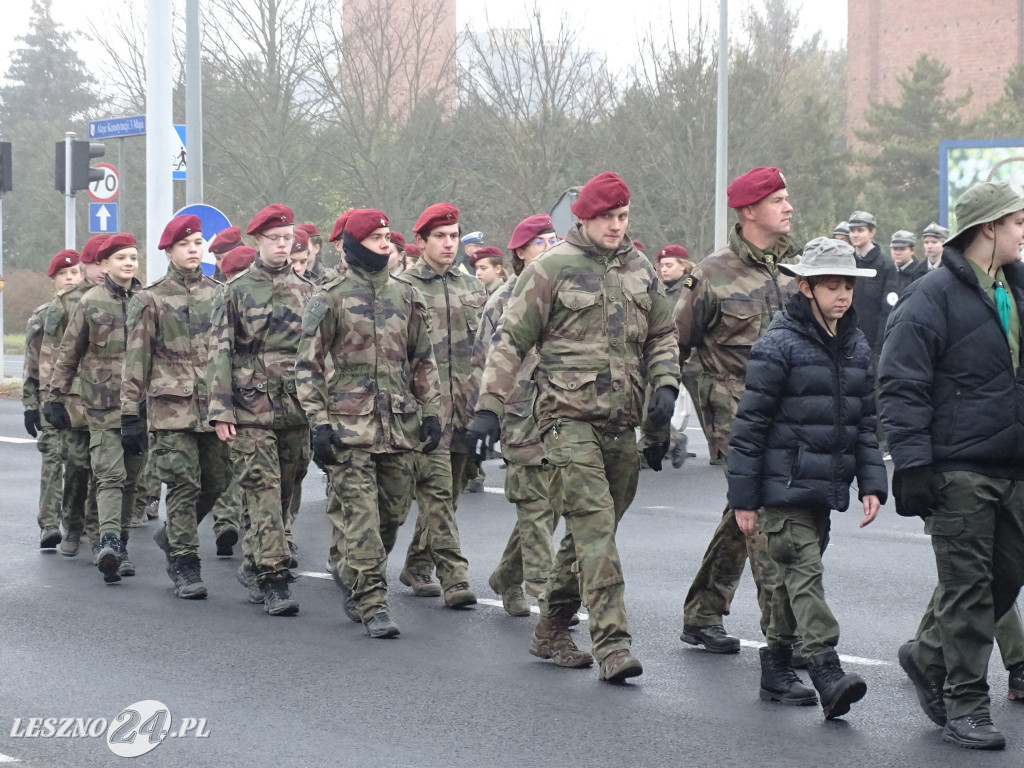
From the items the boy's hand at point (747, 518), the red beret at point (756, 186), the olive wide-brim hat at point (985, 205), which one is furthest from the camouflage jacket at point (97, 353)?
the olive wide-brim hat at point (985, 205)

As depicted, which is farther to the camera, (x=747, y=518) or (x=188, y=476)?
(x=188, y=476)

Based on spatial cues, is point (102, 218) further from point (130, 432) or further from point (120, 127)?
point (130, 432)

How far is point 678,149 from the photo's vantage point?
115 ft

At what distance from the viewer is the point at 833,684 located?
6082 mm

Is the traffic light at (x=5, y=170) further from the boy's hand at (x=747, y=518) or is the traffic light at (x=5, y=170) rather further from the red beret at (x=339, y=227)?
the boy's hand at (x=747, y=518)

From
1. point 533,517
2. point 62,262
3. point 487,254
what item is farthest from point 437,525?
point 487,254

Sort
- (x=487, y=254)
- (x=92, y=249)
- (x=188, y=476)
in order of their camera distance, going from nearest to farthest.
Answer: (x=188, y=476), (x=92, y=249), (x=487, y=254)

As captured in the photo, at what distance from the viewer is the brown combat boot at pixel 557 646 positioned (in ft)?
23.6

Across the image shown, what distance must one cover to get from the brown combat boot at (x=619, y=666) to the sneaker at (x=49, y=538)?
5358mm

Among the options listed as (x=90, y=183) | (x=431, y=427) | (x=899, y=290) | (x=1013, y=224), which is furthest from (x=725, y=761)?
(x=90, y=183)

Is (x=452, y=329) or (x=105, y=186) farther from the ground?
(x=105, y=186)

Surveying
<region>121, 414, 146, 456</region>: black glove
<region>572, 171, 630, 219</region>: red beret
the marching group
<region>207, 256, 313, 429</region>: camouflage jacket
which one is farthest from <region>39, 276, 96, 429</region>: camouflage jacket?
<region>572, 171, 630, 219</region>: red beret

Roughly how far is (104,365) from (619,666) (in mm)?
4925

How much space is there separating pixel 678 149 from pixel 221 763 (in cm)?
3039
